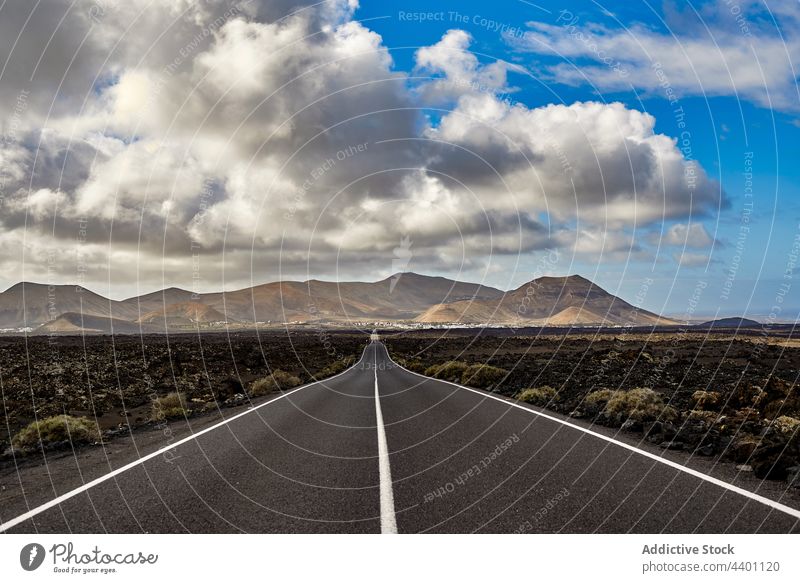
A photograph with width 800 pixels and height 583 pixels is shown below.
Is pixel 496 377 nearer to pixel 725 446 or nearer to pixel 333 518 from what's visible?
pixel 725 446

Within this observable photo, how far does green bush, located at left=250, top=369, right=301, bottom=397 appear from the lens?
24203 mm

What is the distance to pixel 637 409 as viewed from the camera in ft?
45.3

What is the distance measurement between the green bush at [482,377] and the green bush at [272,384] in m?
8.34

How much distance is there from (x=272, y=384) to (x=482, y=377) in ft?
31.8

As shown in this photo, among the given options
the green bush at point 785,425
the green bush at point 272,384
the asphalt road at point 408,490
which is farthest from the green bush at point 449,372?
the asphalt road at point 408,490

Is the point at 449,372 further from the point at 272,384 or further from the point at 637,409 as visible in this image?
the point at 637,409

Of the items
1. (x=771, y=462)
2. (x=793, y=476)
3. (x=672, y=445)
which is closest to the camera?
(x=793, y=476)

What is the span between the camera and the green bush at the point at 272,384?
79.4 ft

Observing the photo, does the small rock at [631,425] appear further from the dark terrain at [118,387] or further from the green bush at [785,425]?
the dark terrain at [118,387]

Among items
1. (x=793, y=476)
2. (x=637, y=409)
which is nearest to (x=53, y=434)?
(x=637, y=409)

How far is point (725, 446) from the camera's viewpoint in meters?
9.82

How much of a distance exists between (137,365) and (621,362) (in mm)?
35711

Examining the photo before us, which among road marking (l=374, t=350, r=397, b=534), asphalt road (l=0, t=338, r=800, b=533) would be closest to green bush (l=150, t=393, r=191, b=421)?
asphalt road (l=0, t=338, r=800, b=533)

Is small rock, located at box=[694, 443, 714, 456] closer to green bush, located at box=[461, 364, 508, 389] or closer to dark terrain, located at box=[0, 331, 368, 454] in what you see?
dark terrain, located at box=[0, 331, 368, 454]
